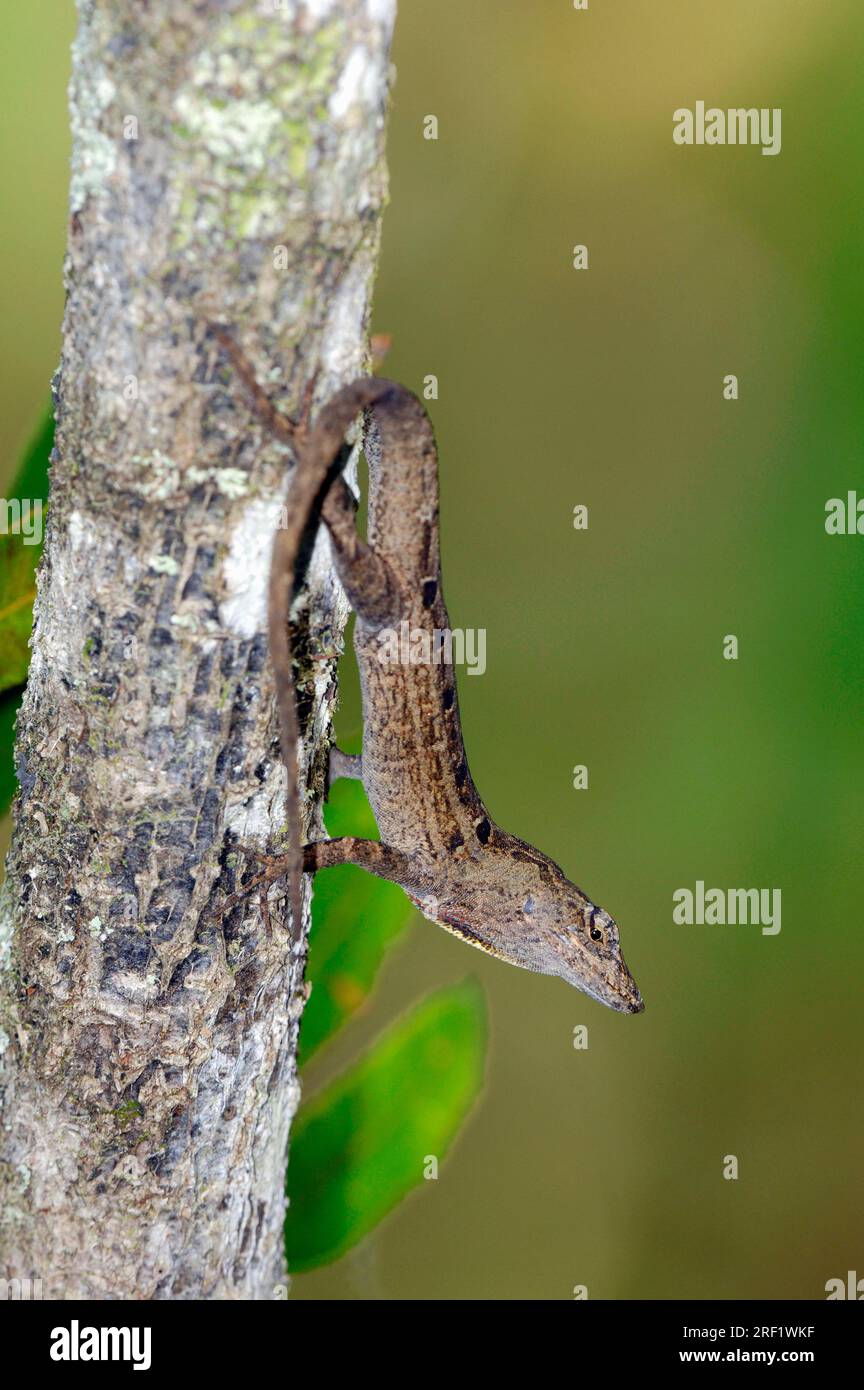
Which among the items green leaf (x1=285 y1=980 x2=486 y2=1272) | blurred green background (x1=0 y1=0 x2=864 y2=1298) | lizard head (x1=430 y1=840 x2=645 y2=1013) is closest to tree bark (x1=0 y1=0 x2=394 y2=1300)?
green leaf (x1=285 y1=980 x2=486 y2=1272)

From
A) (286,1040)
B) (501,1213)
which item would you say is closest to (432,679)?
(286,1040)

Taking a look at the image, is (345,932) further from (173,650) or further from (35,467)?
(35,467)

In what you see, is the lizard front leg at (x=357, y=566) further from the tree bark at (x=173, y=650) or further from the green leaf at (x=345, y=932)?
the green leaf at (x=345, y=932)

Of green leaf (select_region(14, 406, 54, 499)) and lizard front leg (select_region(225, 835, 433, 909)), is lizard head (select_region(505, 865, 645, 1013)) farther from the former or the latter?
green leaf (select_region(14, 406, 54, 499))

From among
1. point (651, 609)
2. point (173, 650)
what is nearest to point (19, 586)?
point (173, 650)

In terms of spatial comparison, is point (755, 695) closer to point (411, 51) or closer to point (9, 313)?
point (411, 51)

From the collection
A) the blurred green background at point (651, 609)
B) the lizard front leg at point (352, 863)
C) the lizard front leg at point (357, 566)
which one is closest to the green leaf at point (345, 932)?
the lizard front leg at point (352, 863)

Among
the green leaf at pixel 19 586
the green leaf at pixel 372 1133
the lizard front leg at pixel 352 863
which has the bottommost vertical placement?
the green leaf at pixel 372 1133
